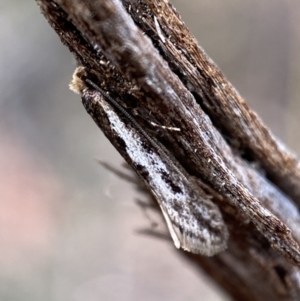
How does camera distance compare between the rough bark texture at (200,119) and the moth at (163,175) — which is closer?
the rough bark texture at (200,119)

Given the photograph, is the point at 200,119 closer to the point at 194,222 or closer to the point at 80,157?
the point at 194,222

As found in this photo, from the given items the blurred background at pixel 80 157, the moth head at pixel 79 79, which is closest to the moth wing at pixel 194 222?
the moth head at pixel 79 79

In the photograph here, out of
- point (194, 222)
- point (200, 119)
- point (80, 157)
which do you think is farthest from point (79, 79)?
point (80, 157)

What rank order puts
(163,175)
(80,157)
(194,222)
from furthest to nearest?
(80,157) → (194,222) → (163,175)

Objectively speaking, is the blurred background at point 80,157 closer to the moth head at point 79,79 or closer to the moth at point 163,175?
the moth at point 163,175

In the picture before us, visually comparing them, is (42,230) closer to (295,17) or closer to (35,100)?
(35,100)
